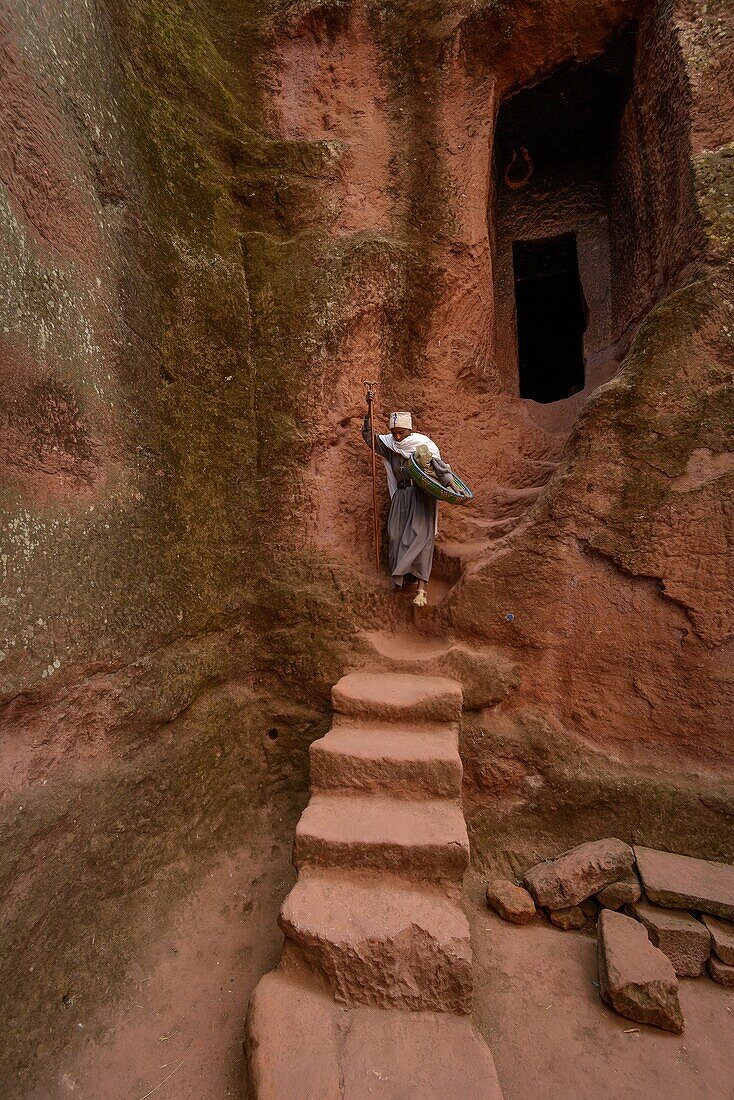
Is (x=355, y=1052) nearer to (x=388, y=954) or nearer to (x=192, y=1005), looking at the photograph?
(x=388, y=954)

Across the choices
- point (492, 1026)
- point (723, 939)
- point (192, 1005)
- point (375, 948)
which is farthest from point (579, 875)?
point (192, 1005)

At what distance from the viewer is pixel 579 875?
3.44m

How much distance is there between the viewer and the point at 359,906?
2.76 meters

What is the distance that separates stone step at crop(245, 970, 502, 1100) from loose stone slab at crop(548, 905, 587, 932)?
3.86ft

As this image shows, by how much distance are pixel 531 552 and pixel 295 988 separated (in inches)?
121

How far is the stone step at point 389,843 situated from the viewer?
9.35 feet

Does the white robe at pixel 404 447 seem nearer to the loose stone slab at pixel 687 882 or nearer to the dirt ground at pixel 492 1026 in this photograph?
the loose stone slab at pixel 687 882

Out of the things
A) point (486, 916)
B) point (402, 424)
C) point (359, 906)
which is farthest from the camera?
Result: point (402, 424)

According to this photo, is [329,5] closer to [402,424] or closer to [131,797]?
[402,424]

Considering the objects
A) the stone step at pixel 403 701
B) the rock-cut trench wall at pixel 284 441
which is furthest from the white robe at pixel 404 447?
the stone step at pixel 403 701

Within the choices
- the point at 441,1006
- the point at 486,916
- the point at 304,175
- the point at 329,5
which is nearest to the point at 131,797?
the point at 441,1006

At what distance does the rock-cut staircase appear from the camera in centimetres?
229

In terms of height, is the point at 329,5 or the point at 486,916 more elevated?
the point at 329,5

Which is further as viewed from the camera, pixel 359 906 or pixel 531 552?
pixel 531 552
